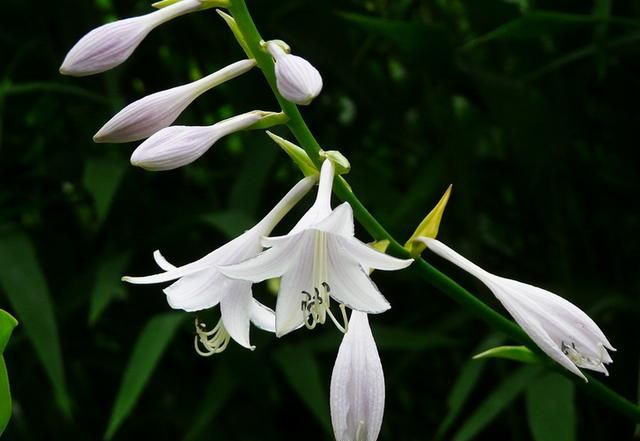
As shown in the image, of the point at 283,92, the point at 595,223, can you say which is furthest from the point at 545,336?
the point at 595,223

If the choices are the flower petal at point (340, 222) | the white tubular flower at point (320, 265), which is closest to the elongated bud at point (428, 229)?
the white tubular flower at point (320, 265)

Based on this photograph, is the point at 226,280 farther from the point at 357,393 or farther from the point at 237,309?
the point at 357,393

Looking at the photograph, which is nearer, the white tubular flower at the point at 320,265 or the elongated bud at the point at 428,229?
the white tubular flower at the point at 320,265

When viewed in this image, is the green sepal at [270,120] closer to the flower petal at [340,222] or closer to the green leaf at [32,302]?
the flower petal at [340,222]

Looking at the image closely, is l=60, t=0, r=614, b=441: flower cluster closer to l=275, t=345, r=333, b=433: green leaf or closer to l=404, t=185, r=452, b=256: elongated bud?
l=404, t=185, r=452, b=256: elongated bud

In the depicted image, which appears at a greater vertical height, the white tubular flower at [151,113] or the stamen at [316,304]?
the white tubular flower at [151,113]

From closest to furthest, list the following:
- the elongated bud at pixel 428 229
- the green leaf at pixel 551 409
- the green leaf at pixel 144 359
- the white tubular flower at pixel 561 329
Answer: the white tubular flower at pixel 561 329
the elongated bud at pixel 428 229
the green leaf at pixel 551 409
the green leaf at pixel 144 359

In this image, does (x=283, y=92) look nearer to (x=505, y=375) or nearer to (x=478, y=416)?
(x=478, y=416)
